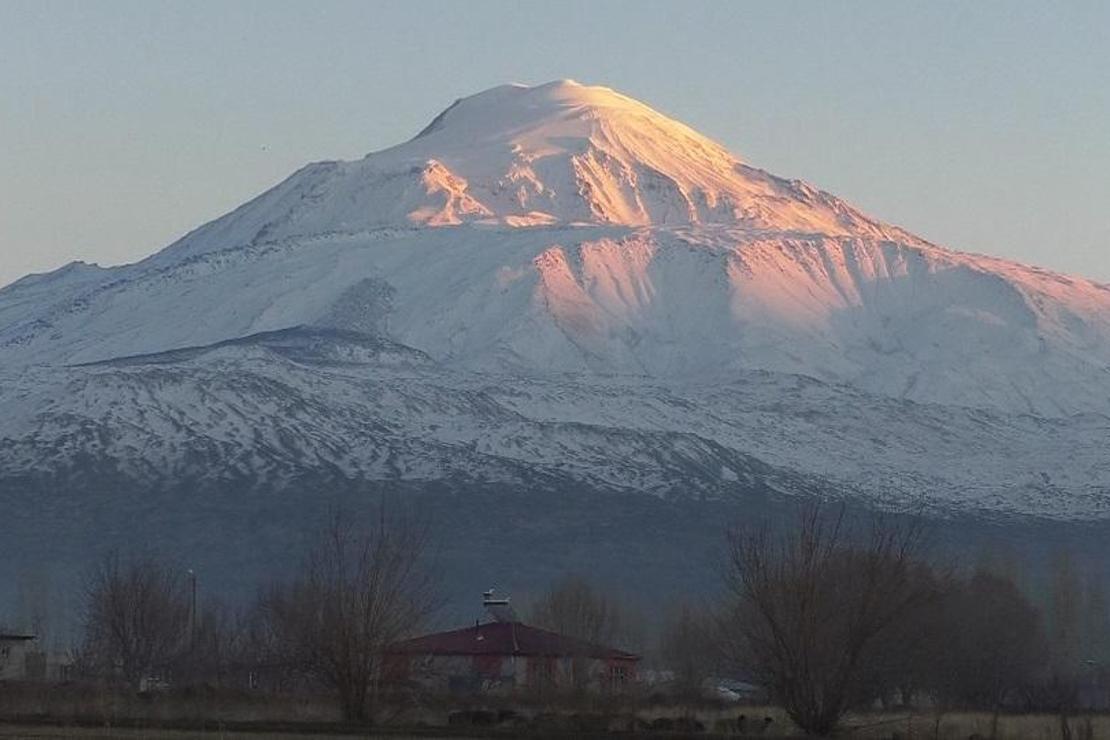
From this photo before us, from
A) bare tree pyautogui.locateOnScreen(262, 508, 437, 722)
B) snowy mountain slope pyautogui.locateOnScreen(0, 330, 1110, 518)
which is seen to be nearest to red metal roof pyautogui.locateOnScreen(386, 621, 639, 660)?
bare tree pyautogui.locateOnScreen(262, 508, 437, 722)

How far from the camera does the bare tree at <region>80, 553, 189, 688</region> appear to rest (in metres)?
73.1

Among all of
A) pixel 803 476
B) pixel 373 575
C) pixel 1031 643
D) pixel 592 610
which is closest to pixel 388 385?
pixel 803 476

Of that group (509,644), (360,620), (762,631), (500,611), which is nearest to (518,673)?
(509,644)

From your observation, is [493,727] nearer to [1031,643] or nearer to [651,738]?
[651,738]

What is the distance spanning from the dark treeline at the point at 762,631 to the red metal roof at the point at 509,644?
1667 mm

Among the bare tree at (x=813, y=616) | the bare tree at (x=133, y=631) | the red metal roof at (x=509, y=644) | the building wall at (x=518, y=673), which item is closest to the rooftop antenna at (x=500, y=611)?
the red metal roof at (x=509, y=644)

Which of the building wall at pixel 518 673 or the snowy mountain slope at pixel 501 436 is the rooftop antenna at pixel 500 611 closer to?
the building wall at pixel 518 673

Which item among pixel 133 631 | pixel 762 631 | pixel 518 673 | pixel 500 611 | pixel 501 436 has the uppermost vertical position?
pixel 501 436

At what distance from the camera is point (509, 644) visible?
7481 cm

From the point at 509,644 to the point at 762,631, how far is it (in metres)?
21.9

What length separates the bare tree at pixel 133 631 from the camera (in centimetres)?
7306

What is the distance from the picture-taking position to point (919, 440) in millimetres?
192500

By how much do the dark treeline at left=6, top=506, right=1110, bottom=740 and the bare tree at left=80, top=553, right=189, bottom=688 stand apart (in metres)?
0.09

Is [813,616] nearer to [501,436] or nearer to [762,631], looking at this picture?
[762,631]
